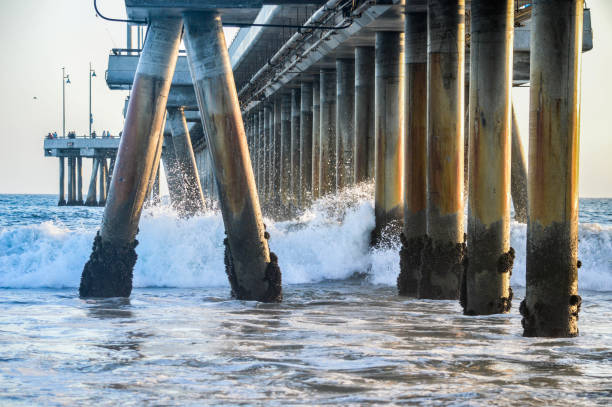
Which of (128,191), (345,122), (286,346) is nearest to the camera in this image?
(286,346)

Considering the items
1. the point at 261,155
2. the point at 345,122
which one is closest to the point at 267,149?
the point at 261,155

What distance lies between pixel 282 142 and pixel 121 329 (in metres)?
24.6

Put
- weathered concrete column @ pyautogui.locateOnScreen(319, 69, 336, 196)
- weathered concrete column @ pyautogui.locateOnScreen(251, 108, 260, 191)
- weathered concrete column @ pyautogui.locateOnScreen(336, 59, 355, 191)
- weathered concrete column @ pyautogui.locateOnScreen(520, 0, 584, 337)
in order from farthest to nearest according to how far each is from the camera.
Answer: weathered concrete column @ pyautogui.locateOnScreen(251, 108, 260, 191), weathered concrete column @ pyautogui.locateOnScreen(319, 69, 336, 196), weathered concrete column @ pyautogui.locateOnScreen(336, 59, 355, 191), weathered concrete column @ pyautogui.locateOnScreen(520, 0, 584, 337)

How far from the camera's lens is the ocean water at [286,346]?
6.97 meters

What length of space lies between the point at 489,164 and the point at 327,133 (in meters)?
14.6

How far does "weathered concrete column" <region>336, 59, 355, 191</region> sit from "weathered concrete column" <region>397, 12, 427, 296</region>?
8.03 m

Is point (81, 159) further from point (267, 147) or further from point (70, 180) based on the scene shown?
point (267, 147)

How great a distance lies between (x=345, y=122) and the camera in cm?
2316

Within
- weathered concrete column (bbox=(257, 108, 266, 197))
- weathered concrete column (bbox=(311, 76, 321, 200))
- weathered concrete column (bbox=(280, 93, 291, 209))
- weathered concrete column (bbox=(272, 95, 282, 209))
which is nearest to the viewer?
weathered concrete column (bbox=(311, 76, 321, 200))

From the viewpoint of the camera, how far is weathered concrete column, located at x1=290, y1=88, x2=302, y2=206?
104 feet

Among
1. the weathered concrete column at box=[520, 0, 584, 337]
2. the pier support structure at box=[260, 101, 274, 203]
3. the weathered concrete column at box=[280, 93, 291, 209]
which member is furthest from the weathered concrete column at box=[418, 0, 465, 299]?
the pier support structure at box=[260, 101, 274, 203]

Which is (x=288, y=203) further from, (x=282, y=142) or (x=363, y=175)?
(x=363, y=175)

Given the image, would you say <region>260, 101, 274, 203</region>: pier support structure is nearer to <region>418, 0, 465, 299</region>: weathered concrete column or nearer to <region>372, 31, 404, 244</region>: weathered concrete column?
<region>372, 31, 404, 244</region>: weathered concrete column

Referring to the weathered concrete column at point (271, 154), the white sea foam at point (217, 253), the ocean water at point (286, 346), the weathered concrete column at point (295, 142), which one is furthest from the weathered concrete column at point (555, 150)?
the weathered concrete column at point (271, 154)
